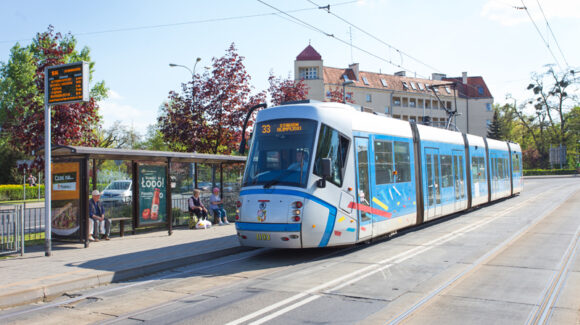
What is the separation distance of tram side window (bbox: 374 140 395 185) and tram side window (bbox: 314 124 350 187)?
1538mm

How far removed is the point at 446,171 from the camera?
16.3 meters

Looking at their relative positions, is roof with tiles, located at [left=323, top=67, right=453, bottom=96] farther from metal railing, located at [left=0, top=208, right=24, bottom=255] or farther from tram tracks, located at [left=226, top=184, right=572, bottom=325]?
metal railing, located at [left=0, top=208, right=24, bottom=255]

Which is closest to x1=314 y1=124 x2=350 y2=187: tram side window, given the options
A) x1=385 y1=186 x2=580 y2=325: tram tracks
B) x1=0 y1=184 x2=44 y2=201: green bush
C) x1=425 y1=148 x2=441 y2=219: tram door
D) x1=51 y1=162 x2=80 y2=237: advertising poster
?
x1=385 y1=186 x2=580 y2=325: tram tracks

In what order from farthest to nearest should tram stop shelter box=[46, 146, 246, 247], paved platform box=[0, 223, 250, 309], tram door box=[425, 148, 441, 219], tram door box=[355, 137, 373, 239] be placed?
tram door box=[425, 148, 441, 219], tram stop shelter box=[46, 146, 246, 247], tram door box=[355, 137, 373, 239], paved platform box=[0, 223, 250, 309]

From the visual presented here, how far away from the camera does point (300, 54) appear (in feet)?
203

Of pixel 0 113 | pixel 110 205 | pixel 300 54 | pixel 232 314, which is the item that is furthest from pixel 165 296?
pixel 300 54

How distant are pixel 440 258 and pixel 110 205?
9.89 m

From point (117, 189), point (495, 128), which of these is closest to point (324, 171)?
point (117, 189)

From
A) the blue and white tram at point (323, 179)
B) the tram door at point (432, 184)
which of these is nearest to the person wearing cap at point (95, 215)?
the blue and white tram at point (323, 179)

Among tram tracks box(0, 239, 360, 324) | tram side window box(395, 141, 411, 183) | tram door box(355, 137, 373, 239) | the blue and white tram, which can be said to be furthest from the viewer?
tram side window box(395, 141, 411, 183)

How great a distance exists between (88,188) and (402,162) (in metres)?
8.01

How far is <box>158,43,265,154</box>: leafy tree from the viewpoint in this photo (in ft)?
72.7

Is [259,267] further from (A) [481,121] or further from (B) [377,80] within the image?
(A) [481,121]

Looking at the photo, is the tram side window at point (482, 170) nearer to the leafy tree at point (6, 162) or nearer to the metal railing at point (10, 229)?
the metal railing at point (10, 229)
